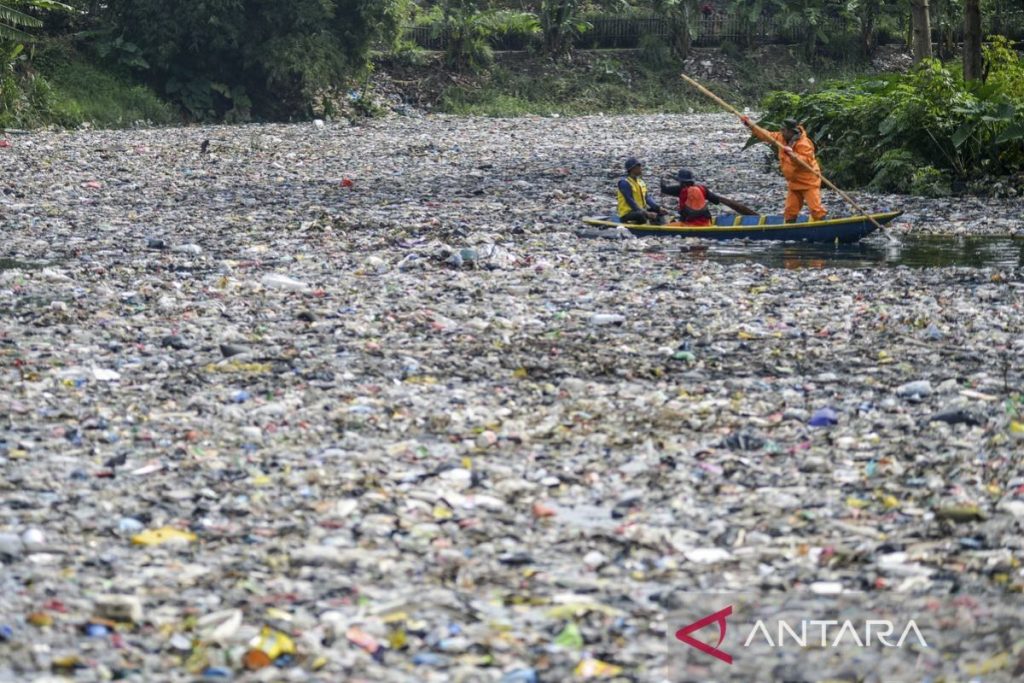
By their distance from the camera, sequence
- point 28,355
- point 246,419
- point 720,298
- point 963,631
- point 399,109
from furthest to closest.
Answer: point 399,109
point 720,298
point 28,355
point 246,419
point 963,631

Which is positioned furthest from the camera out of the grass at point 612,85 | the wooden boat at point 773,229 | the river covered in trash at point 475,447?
the grass at point 612,85

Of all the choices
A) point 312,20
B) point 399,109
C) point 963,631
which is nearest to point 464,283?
point 963,631

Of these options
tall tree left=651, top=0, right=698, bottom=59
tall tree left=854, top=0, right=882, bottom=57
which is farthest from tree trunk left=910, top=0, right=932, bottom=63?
tall tree left=854, top=0, right=882, bottom=57

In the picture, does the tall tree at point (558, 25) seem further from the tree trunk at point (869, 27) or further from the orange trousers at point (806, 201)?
the orange trousers at point (806, 201)

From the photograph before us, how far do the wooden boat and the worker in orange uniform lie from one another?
1.56ft

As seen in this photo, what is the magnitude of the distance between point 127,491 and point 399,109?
31.8m

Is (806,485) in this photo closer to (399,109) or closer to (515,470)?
(515,470)

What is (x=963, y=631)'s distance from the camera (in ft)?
14.9

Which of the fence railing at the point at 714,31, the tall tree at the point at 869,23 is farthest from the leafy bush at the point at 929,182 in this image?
the tall tree at the point at 869,23

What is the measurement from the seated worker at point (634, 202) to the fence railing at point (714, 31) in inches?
1116

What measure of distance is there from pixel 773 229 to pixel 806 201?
1264mm

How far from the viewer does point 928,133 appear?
58.7 feet

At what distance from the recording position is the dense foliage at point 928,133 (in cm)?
1730

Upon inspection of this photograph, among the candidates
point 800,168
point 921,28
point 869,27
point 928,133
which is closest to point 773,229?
point 800,168
